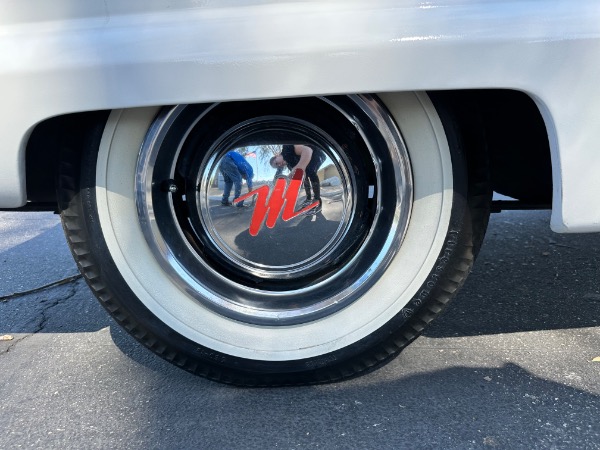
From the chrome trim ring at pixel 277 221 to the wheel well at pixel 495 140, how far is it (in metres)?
0.18

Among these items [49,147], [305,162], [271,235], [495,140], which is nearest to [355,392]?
[271,235]

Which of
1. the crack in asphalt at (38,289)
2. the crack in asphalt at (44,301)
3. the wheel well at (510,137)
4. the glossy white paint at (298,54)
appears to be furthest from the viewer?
the crack in asphalt at (38,289)

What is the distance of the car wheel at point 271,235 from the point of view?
140 centimetres

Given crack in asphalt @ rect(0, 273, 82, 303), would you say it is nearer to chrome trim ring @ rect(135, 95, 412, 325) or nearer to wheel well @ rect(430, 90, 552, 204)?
chrome trim ring @ rect(135, 95, 412, 325)

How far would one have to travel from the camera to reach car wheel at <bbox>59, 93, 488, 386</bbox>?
55.0 inches

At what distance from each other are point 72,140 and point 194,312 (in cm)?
54

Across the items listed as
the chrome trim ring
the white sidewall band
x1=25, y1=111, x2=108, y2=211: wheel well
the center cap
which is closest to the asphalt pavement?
the white sidewall band

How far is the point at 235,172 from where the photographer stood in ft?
4.75

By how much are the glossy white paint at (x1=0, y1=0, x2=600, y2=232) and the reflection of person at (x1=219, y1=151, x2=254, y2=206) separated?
257 millimetres

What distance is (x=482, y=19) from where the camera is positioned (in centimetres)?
117

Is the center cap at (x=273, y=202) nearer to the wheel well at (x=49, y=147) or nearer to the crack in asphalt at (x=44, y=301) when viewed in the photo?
the wheel well at (x=49, y=147)

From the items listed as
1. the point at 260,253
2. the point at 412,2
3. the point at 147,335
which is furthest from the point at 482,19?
the point at 147,335

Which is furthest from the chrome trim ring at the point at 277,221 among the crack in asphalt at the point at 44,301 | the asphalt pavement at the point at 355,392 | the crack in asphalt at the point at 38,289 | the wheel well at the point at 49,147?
the crack in asphalt at the point at 38,289

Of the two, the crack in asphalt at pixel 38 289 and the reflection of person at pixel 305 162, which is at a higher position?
the reflection of person at pixel 305 162
